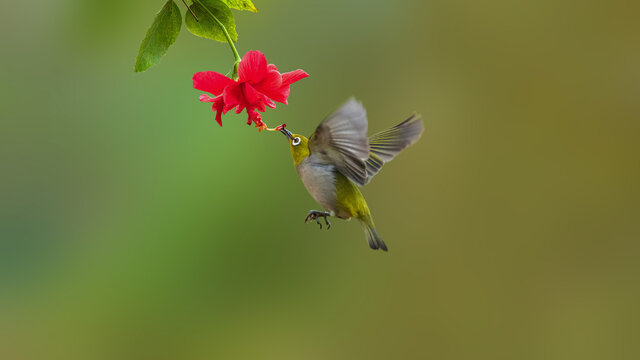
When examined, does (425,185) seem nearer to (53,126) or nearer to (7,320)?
(53,126)

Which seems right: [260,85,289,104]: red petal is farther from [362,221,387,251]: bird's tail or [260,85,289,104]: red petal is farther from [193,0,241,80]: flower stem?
[362,221,387,251]: bird's tail

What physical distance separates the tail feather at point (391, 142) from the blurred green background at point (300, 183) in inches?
53.4

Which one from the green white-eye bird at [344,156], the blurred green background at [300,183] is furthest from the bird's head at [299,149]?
the blurred green background at [300,183]

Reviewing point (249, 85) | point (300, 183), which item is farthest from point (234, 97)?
point (300, 183)

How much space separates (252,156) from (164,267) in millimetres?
496

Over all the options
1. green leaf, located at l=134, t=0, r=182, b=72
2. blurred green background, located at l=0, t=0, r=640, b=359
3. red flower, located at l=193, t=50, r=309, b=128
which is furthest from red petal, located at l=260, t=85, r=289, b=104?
blurred green background, located at l=0, t=0, r=640, b=359

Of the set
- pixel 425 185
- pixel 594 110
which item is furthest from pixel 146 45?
pixel 594 110

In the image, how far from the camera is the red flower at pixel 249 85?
548 millimetres

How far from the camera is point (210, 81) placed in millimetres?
556

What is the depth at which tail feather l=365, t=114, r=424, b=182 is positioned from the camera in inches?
27.1

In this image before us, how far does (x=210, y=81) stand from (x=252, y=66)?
0.14 ft

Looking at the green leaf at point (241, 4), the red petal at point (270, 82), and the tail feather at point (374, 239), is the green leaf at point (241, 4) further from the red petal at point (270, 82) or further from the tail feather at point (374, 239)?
the tail feather at point (374, 239)

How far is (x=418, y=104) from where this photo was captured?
7.14ft

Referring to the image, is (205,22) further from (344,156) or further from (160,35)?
(344,156)
